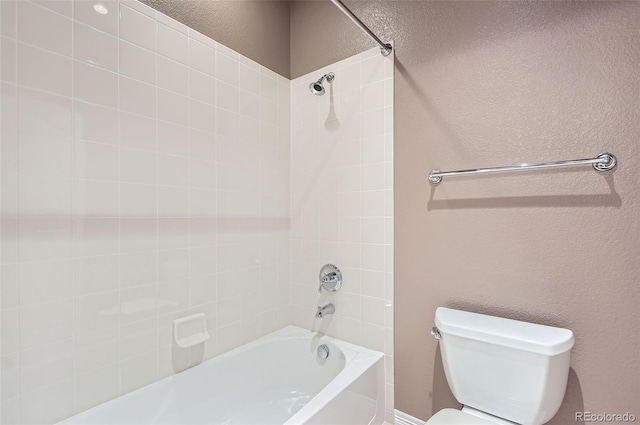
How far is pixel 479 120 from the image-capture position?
1.36 meters

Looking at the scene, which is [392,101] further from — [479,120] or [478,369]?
[478,369]

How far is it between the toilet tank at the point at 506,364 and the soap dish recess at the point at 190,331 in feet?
3.79

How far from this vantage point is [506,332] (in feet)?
3.73

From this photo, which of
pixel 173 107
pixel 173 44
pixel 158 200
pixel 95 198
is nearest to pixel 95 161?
pixel 95 198

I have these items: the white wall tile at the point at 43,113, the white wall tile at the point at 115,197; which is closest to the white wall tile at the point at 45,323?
the white wall tile at the point at 115,197

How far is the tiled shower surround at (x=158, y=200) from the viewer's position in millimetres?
1053

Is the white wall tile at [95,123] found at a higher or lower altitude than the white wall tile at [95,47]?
lower

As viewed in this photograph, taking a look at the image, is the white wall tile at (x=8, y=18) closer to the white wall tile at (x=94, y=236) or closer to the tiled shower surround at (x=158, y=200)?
the tiled shower surround at (x=158, y=200)

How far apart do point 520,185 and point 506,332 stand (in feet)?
1.99

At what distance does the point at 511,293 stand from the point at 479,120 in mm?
784

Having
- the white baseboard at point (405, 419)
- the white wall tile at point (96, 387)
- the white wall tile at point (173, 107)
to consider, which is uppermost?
the white wall tile at point (173, 107)

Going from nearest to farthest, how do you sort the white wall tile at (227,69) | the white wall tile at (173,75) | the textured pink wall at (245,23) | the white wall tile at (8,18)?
the white wall tile at (8,18) < the white wall tile at (173,75) < the textured pink wall at (245,23) < the white wall tile at (227,69)

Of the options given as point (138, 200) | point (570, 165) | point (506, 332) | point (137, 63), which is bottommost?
point (506, 332)

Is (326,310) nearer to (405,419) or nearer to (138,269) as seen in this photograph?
(405,419)
